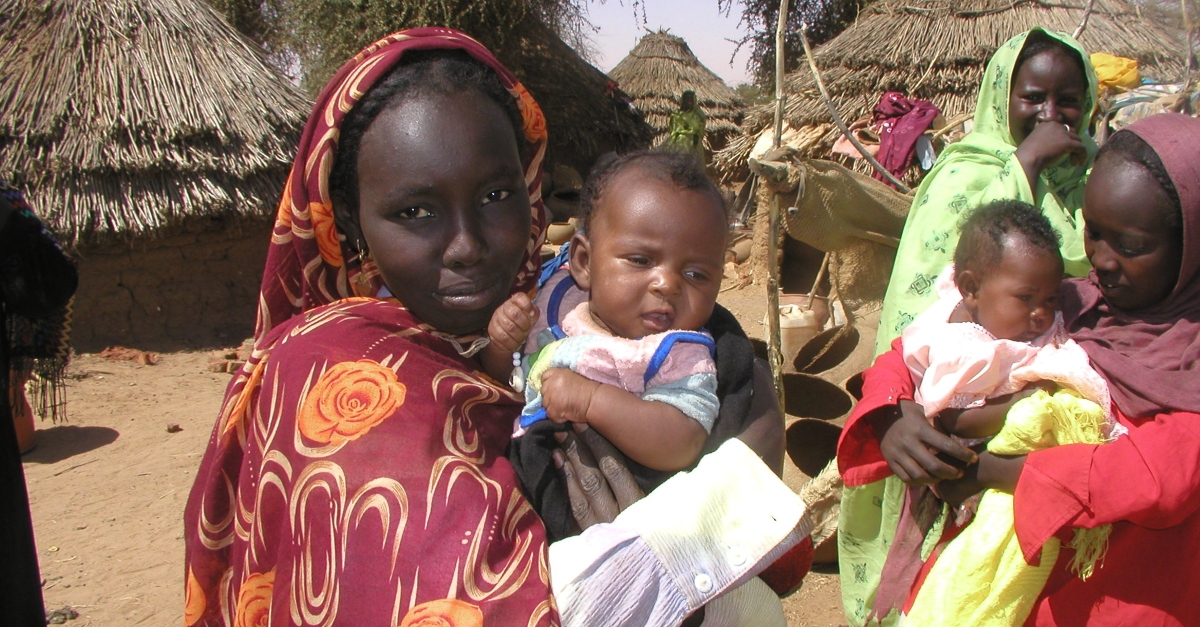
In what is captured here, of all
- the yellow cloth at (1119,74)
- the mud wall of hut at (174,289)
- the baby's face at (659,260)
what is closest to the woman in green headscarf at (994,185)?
the baby's face at (659,260)

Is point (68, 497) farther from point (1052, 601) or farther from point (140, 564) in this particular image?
point (1052, 601)

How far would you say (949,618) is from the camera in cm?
181

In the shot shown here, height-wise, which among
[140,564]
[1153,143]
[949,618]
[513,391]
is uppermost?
[1153,143]

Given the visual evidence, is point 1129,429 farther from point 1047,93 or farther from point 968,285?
point 1047,93

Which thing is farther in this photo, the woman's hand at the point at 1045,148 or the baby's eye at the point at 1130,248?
the woman's hand at the point at 1045,148

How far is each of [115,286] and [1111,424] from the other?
345 inches

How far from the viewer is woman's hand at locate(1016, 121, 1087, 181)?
2.41 meters

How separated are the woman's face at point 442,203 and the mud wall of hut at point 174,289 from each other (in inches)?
307

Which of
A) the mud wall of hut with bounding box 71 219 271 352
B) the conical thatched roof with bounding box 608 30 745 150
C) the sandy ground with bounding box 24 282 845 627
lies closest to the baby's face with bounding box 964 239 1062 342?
the sandy ground with bounding box 24 282 845 627

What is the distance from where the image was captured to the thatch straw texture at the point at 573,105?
14.1 meters

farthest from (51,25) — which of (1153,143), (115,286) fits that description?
(1153,143)

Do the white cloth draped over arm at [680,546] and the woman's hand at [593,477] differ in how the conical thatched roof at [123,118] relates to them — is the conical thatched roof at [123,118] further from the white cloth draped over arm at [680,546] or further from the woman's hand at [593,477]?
the white cloth draped over arm at [680,546]

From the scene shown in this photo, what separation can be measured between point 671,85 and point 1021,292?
18.7 metres

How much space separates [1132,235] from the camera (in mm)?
1715
